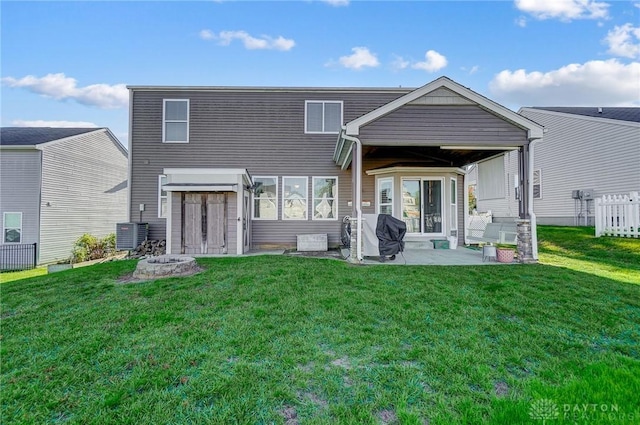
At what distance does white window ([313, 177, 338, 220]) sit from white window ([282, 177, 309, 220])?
1.22 ft

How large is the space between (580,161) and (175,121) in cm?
1768

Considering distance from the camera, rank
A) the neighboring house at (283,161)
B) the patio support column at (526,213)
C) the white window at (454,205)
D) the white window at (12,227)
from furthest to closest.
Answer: the white window at (12,227) → the white window at (454,205) → the neighboring house at (283,161) → the patio support column at (526,213)

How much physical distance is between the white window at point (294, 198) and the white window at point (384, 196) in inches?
104

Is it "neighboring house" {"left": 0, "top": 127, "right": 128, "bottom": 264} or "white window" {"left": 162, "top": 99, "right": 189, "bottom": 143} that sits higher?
"white window" {"left": 162, "top": 99, "right": 189, "bottom": 143}

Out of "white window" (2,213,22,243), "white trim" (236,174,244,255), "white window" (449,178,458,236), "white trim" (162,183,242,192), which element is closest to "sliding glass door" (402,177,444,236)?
"white window" (449,178,458,236)

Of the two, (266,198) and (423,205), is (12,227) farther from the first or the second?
(423,205)

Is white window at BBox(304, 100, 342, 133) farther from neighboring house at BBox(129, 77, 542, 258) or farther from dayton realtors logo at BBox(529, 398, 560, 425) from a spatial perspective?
dayton realtors logo at BBox(529, 398, 560, 425)

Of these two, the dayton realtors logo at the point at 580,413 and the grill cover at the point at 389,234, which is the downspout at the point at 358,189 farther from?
the dayton realtors logo at the point at 580,413

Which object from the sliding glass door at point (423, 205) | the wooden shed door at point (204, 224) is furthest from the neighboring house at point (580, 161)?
the wooden shed door at point (204, 224)

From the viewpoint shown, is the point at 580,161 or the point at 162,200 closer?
the point at 162,200

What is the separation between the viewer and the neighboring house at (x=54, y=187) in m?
12.5

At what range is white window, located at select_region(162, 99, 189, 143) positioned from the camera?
1089 centimetres

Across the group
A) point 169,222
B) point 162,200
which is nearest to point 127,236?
point 162,200

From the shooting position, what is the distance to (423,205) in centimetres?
1009
